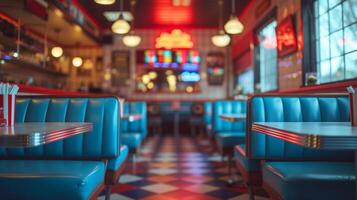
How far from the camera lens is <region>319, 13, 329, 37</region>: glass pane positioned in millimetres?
4461

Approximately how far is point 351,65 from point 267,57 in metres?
3.35

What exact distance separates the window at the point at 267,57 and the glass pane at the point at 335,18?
6.51ft

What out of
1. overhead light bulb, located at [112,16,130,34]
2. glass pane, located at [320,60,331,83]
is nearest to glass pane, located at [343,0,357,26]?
glass pane, located at [320,60,331,83]

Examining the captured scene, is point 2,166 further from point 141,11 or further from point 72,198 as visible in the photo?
point 141,11

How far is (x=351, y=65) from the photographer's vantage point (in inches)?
149

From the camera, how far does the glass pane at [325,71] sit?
4410 mm

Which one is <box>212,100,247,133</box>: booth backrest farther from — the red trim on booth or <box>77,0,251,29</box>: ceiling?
<box>77,0,251,29</box>: ceiling

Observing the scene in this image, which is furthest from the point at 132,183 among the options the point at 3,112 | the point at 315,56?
the point at 315,56

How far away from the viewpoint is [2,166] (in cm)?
218

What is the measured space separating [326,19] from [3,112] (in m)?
4.33

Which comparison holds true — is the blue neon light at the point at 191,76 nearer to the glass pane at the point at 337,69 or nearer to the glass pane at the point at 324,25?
the glass pane at the point at 324,25

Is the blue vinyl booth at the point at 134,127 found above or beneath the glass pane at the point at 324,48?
beneath

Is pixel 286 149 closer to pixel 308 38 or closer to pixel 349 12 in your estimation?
pixel 349 12

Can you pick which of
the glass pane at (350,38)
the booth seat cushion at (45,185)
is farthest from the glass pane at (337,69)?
the booth seat cushion at (45,185)
